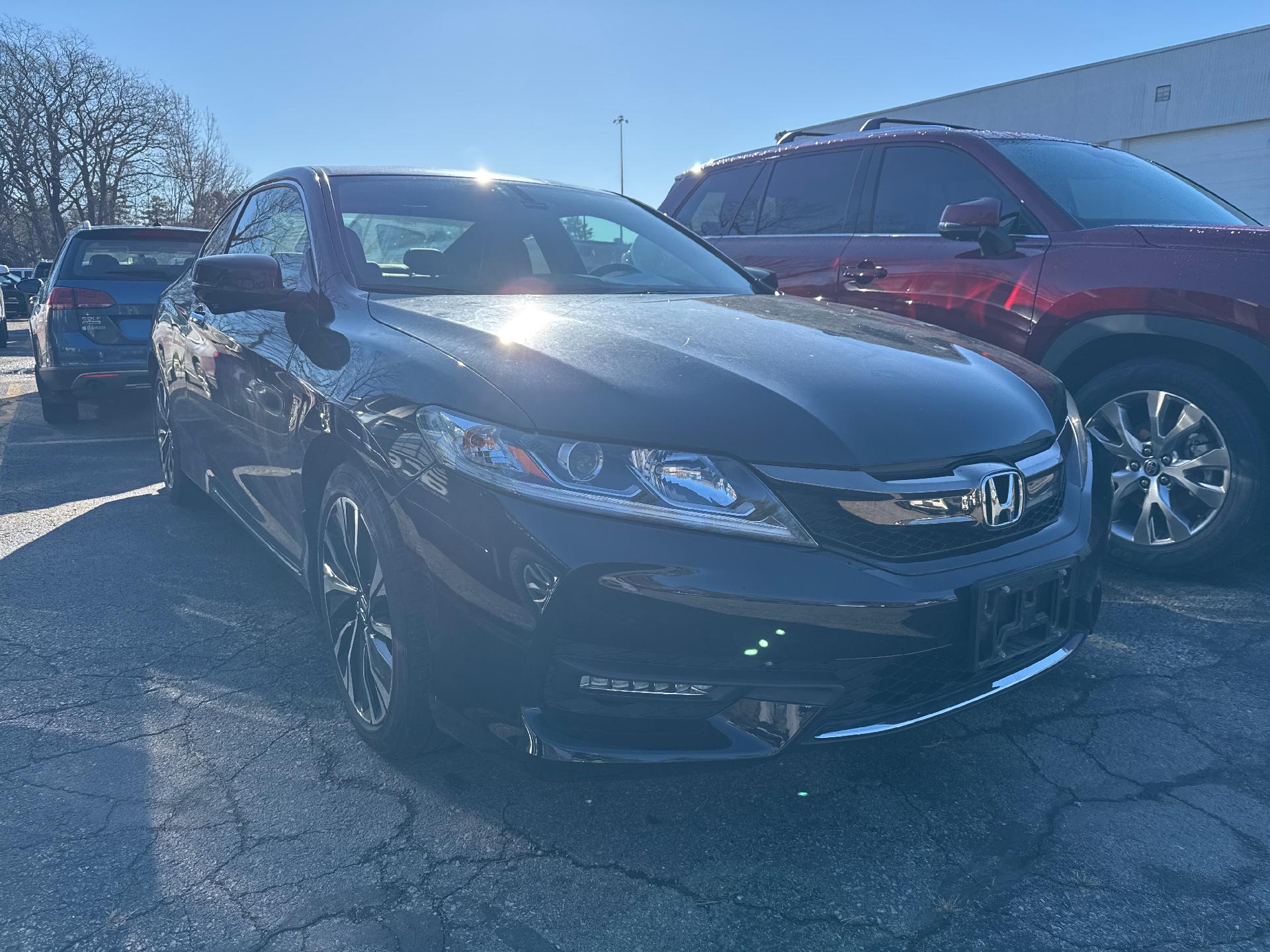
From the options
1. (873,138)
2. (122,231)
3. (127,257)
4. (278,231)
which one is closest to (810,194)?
(873,138)

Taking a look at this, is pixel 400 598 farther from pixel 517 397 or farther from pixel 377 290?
pixel 377 290

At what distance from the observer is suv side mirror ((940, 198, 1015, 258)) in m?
3.99

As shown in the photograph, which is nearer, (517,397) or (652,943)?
(652,943)

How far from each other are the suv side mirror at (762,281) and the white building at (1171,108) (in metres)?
19.9

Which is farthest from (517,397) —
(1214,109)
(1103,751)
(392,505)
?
(1214,109)

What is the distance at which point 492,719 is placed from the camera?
205 centimetres

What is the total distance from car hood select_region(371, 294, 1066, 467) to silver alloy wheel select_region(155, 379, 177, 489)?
8.48 ft

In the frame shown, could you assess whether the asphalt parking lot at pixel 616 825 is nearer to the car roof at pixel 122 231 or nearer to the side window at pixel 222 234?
the side window at pixel 222 234

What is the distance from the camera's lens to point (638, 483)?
1995 mm

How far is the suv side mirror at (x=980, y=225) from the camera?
13.1ft

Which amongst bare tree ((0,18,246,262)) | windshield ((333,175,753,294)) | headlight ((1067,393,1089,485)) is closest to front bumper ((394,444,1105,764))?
headlight ((1067,393,1089,485))

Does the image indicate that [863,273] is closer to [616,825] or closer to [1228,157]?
[616,825]

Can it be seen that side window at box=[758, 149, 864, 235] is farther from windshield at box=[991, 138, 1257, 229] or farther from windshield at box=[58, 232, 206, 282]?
windshield at box=[58, 232, 206, 282]

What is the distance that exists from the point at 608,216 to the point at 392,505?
1974 mm
